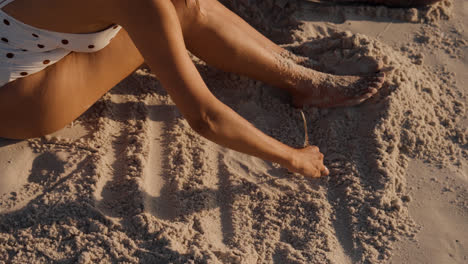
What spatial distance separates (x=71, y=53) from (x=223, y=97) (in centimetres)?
72

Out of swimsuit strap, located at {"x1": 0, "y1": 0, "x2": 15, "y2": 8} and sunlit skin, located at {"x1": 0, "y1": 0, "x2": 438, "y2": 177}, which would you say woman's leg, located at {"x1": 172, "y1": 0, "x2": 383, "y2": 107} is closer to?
sunlit skin, located at {"x1": 0, "y1": 0, "x2": 438, "y2": 177}

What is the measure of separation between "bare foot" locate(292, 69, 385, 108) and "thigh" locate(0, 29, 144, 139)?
0.75 metres

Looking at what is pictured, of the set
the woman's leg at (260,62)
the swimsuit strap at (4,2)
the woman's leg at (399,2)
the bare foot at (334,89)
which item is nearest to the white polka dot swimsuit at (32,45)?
the swimsuit strap at (4,2)

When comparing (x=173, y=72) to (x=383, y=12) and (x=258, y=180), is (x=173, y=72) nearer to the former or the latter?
(x=258, y=180)

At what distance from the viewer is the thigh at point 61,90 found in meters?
1.76

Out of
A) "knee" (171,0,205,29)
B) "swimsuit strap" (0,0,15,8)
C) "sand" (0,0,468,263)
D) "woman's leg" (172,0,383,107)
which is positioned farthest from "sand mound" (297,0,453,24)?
"swimsuit strap" (0,0,15,8)

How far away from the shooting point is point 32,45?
164cm

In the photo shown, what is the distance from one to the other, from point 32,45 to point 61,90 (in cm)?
21

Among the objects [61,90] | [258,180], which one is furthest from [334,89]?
[61,90]

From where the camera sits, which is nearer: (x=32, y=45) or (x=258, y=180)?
(x=32, y=45)

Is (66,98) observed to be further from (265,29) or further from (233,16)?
(265,29)

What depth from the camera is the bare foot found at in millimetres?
2123

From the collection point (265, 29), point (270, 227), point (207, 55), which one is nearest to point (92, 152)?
point (207, 55)

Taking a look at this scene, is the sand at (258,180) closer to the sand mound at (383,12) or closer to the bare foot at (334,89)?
the bare foot at (334,89)
